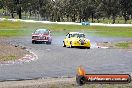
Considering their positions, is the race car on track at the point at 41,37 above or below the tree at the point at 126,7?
below

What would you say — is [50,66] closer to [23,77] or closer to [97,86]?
[23,77]

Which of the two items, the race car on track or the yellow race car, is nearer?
the yellow race car

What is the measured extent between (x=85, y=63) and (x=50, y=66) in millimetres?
2439

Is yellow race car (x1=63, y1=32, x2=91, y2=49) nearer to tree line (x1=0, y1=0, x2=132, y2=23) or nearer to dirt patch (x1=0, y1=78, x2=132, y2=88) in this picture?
dirt patch (x1=0, y1=78, x2=132, y2=88)

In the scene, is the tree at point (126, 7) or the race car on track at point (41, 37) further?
the tree at point (126, 7)

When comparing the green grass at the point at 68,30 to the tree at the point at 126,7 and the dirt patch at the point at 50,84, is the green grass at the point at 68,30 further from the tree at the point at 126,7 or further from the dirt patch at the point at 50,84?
the tree at the point at 126,7

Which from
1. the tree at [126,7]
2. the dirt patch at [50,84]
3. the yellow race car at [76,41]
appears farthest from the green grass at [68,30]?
the tree at [126,7]

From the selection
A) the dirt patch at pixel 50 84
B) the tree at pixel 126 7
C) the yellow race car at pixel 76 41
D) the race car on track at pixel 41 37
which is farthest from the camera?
the tree at pixel 126 7

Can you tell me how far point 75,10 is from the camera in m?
131

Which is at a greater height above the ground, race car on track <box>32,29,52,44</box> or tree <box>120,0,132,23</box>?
tree <box>120,0,132,23</box>

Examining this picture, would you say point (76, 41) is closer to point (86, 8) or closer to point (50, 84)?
point (50, 84)

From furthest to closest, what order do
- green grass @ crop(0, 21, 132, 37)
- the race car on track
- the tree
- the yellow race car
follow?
1. the tree
2. green grass @ crop(0, 21, 132, 37)
3. the race car on track
4. the yellow race car

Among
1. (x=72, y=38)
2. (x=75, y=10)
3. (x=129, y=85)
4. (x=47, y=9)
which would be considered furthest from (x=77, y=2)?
A: (x=129, y=85)

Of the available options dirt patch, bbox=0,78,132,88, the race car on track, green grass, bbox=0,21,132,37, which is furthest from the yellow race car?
green grass, bbox=0,21,132,37
